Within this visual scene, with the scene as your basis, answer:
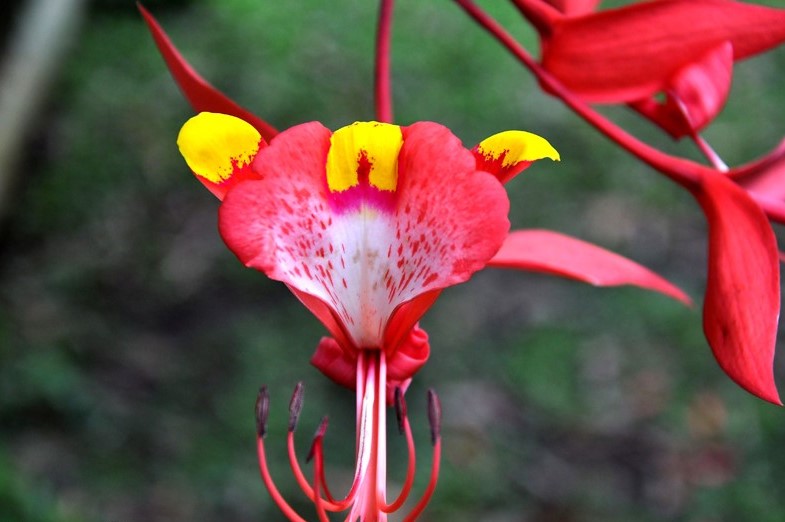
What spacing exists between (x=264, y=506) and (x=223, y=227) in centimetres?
126

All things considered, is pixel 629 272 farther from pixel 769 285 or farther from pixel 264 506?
pixel 264 506

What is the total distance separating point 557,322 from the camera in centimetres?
200

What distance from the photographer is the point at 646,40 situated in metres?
0.72

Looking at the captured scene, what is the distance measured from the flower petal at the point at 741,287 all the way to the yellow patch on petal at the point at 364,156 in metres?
0.23

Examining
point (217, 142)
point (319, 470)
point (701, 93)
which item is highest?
point (217, 142)

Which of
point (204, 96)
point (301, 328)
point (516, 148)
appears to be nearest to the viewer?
point (516, 148)

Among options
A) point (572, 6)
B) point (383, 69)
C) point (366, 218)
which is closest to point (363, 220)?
point (366, 218)

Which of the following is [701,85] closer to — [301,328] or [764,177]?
[764,177]

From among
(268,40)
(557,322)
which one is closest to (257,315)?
(557,322)

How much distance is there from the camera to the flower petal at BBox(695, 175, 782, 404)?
2.04 ft

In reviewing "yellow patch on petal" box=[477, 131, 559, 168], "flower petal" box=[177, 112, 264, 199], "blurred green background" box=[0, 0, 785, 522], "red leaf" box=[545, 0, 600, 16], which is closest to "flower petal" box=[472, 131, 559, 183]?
"yellow patch on petal" box=[477, 131, 559, 168]

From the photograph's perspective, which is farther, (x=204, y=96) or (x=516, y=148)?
(x=204, y=96)

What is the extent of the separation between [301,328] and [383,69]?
1221 mm

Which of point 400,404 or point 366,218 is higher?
point 366,218
